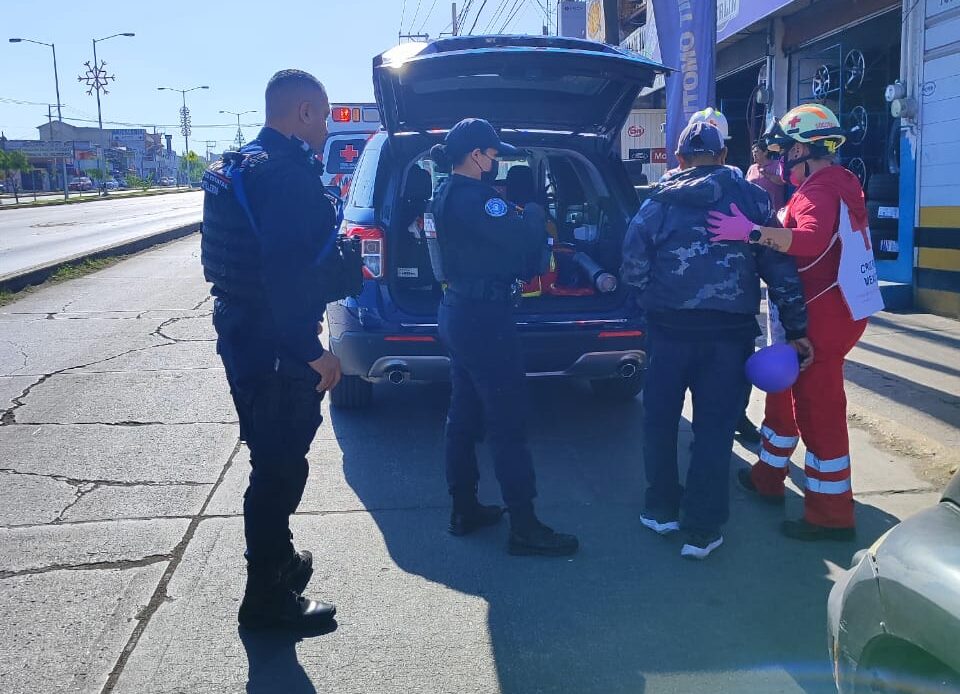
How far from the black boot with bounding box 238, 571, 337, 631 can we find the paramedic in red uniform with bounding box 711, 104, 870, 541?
2200 mm

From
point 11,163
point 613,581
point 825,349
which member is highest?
point 11,163

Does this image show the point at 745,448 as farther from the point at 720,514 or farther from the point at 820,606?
the point at 820,606

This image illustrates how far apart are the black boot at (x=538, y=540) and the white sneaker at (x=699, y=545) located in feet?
1.57

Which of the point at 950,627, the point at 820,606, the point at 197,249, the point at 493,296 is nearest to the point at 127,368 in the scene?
the point at 493,296

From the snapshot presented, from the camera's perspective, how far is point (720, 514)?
158 inches

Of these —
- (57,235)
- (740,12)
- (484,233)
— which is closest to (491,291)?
(484,233)

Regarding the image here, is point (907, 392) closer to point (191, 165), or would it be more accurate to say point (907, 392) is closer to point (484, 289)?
point (484, 289)

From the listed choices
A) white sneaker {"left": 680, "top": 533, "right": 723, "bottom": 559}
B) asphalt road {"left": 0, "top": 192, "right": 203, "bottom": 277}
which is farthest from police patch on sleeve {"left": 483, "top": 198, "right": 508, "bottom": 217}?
asphalt road {"left": 0, "top": 192, "right": 203, "bottom": 277}

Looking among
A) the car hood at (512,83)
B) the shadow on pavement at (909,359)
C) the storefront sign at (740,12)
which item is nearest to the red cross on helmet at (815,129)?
the car hood at (512,83)

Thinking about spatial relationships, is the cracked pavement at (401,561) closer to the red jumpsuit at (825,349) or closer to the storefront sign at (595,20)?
the red jumpsuit at (825,349)

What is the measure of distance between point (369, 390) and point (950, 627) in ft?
15.3

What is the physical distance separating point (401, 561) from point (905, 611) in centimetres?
235

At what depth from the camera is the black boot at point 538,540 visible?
3.99 meters

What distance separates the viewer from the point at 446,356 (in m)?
5.27
